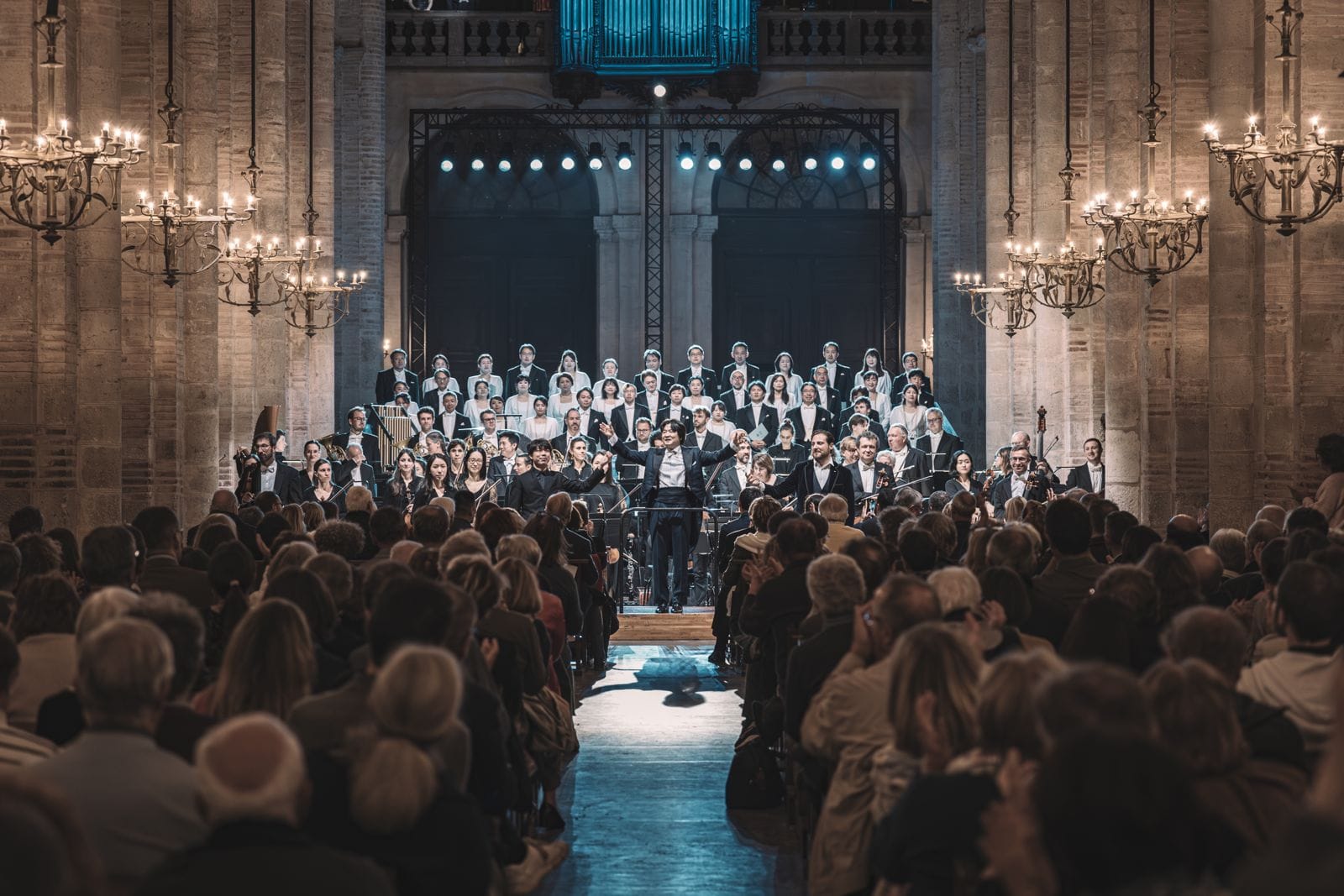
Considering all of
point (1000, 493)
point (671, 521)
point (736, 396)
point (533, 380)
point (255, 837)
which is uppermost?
point (533, 380)

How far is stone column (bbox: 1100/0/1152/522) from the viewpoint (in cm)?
1845

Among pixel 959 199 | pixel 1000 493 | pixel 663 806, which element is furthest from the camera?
pixel 959 199

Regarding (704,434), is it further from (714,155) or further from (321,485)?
(714,155)

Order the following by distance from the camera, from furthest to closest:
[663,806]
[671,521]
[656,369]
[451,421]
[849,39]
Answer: [849,39] → [451,421] → [656,369] → [671,521] → [663,806]

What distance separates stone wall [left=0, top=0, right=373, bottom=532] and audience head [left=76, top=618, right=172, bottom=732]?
30.4 ft

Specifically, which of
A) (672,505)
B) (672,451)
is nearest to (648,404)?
(672,451)

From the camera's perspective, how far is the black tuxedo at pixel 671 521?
57.5 ft

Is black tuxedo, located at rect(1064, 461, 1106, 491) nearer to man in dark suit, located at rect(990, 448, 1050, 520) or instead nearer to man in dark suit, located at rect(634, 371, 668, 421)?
man in dark suit, located at rect(990, 448, 1050, 520)

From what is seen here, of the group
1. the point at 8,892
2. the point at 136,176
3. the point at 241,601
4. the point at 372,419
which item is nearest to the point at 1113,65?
the point at 136,176

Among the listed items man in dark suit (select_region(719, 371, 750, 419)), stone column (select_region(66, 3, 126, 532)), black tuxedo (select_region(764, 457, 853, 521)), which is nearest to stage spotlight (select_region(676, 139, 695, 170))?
man in dark suit (select_region(719, 371, 750, 419))

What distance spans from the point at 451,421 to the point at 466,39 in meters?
10.7

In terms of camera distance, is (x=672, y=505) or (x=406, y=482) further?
(x=406, y=482)

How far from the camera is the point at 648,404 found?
74.3 ft

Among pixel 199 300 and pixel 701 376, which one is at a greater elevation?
pixel 199 300
